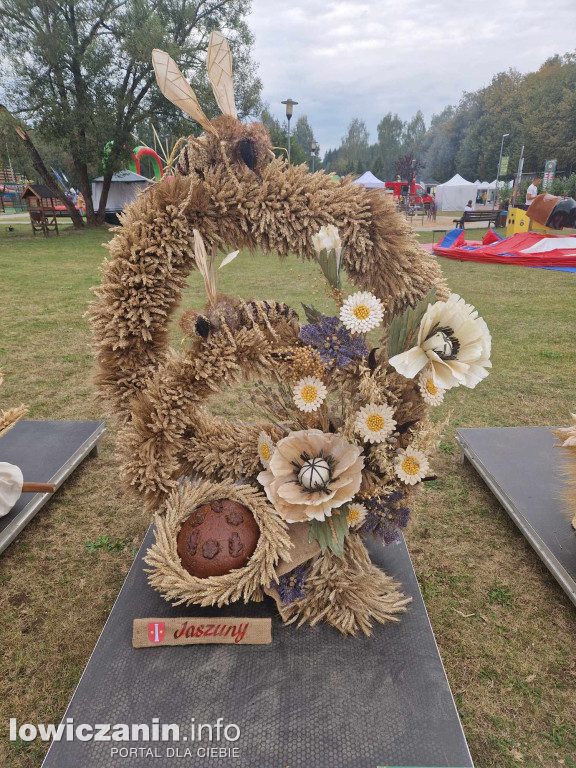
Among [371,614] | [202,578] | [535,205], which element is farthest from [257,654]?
[535,205]

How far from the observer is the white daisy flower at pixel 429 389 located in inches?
68.0

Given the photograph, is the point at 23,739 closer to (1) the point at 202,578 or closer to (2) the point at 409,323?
(1) the point at 202,578

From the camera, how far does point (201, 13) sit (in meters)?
18.3

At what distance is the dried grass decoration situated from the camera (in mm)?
1738

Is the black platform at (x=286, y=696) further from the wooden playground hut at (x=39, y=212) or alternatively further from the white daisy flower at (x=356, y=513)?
the wooden playground hut at (x=39, y=212)

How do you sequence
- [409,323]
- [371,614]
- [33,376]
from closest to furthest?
[409,323] → [371,614] → [33,376]

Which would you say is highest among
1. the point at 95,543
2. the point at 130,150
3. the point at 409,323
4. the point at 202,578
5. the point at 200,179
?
the point at 130,150

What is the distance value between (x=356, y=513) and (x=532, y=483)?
57.2 inches

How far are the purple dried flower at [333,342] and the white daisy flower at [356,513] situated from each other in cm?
52

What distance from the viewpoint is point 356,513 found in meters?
1.81

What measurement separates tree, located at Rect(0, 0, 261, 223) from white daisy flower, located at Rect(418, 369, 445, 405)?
1675 cm

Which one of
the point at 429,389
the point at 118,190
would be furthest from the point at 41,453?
the point at 118,190

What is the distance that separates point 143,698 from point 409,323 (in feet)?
4.90

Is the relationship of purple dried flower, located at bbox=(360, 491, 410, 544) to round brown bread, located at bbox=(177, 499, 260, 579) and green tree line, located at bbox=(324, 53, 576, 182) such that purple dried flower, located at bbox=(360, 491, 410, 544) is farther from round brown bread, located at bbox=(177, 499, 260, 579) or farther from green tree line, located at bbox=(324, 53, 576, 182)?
green tree line, located at bbox=(324, 53, 576, 182)
